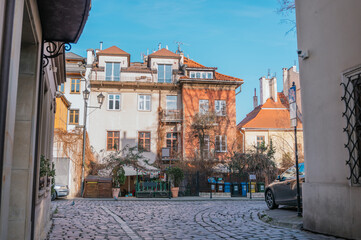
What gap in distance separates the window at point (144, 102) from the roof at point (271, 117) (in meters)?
10.7

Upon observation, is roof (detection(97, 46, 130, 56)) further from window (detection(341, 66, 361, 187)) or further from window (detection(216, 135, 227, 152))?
window (detection(341, 66, 361, 187))

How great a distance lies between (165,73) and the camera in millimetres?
39031

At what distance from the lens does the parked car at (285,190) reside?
12070 millimetres

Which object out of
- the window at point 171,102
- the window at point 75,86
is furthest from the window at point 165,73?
the window at point 75,86

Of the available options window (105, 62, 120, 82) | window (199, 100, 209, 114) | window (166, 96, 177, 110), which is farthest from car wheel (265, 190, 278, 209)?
window (105, 62, 120, 82)

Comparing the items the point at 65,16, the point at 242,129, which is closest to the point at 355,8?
the point at 65,16

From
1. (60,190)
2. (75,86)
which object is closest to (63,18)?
(60,190)

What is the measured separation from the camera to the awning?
517 cm

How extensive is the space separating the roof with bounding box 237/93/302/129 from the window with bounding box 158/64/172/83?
9.70m

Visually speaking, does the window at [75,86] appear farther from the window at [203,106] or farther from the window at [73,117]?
the window at [203,106]

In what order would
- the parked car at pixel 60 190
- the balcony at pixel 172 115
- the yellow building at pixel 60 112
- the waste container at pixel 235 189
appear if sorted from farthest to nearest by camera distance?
the balcony at pixel 172 115, the waste container at pixel 235 189, the yellow building at pixel 60 112, the parked car at pixel 60 190

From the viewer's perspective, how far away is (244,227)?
30.8 ft

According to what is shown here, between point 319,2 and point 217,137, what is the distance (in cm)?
2967

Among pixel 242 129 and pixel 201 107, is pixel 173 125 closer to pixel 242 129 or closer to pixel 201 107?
pixel 201 107
